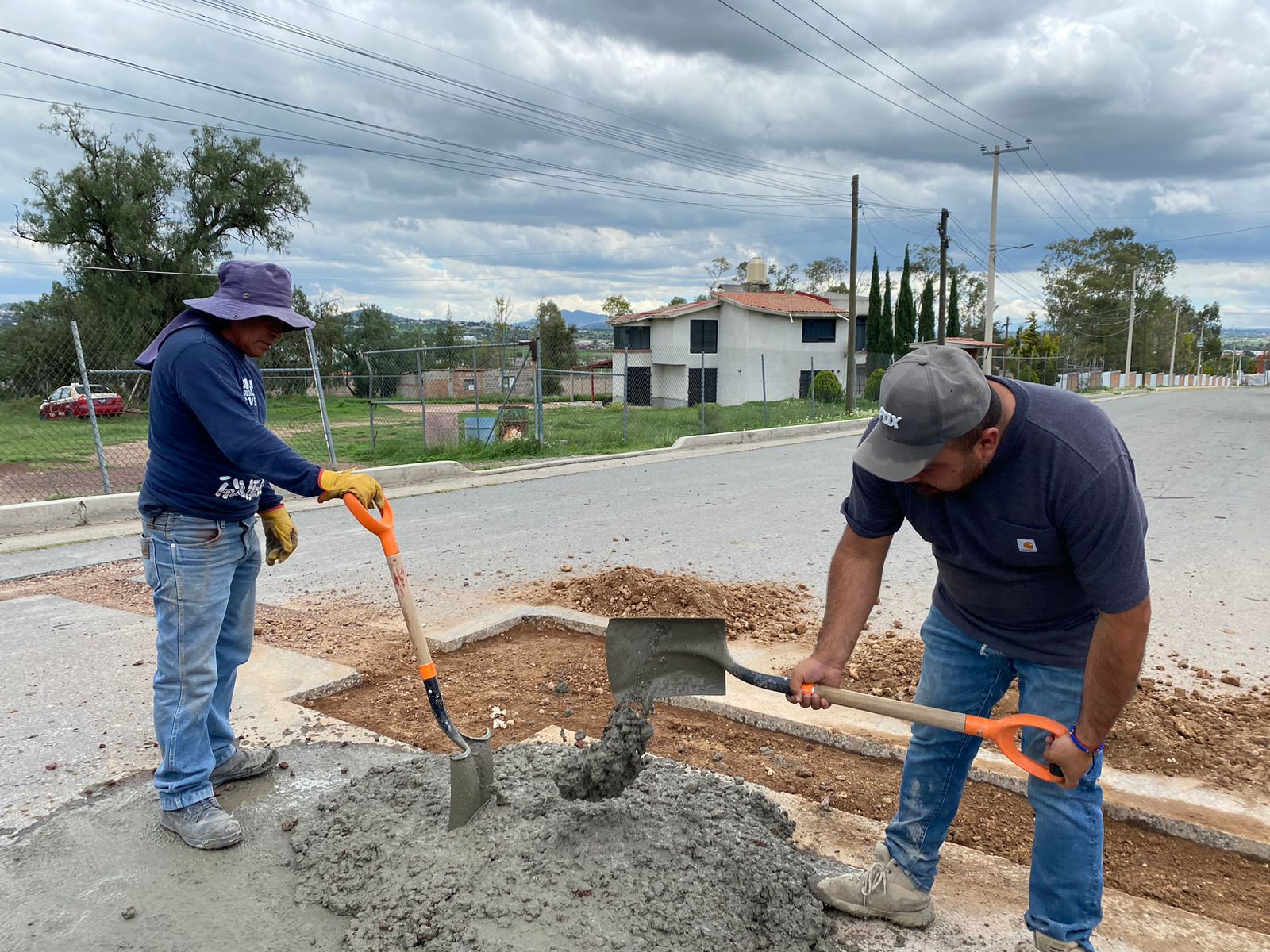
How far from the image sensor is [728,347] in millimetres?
41469

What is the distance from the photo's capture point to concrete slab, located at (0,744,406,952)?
241cm

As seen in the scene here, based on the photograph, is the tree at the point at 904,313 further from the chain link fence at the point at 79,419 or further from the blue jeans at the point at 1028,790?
the blue jeans at the point at 1028,790

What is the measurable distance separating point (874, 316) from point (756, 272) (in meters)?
7.89

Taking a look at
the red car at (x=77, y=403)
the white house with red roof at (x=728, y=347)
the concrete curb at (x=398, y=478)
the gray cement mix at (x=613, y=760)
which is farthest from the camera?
the white house with red roof at (x=728, y=347)

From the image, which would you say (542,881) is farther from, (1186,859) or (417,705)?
(1186,859)

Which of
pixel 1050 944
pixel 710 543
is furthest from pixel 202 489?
pixel 710 543

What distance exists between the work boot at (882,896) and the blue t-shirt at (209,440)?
2053 mm

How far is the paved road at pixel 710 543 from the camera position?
18.5 feet

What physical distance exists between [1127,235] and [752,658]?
7714 cm

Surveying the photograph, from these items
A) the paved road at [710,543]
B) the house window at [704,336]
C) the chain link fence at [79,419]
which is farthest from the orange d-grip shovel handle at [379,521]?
the house window at [704,336]

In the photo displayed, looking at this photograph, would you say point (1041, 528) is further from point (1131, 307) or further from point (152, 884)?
point (1131, 307)

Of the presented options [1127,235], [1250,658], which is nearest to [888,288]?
[1127,235]

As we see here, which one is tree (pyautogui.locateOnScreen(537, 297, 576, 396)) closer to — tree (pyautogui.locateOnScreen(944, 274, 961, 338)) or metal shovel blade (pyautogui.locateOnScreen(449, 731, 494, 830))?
tree (pyautogui.locateOnScreen(944, 274, 961, 338))

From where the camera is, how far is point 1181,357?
93812 mm
